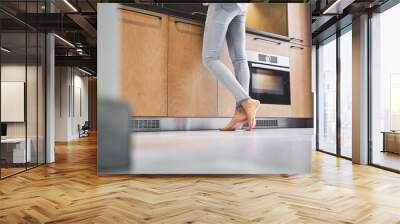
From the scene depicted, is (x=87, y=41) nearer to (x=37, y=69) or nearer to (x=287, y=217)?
(x=37, y=69)

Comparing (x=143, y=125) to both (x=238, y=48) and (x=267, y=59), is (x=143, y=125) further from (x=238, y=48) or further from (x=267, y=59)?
(x=267, y=59)

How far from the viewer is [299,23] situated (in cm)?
571

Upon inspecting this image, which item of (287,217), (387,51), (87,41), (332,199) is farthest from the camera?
(87,41)

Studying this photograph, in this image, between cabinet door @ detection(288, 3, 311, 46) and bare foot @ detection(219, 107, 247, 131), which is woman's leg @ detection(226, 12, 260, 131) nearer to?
bare foot @ detection(219, 107, 247, 131)

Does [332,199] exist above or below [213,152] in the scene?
below

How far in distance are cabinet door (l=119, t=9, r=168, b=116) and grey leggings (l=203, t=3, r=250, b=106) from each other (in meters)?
0.69

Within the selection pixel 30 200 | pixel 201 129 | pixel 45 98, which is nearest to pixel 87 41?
pixel 45 98

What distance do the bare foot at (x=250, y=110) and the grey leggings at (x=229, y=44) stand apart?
0.09m

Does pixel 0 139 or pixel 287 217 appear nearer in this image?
pixel 287 217

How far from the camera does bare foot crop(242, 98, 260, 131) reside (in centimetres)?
552

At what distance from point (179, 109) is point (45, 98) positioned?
3132 millimetres

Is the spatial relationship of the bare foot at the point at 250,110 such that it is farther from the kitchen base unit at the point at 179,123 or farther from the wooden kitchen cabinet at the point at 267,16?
the wooden kitchen cabinet at the point at 267,16

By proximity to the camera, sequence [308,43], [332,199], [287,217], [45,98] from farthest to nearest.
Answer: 1. [45,98]
2. [308,43]
3. [332,199]
4. [287,217]

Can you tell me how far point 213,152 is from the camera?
17.8ft
